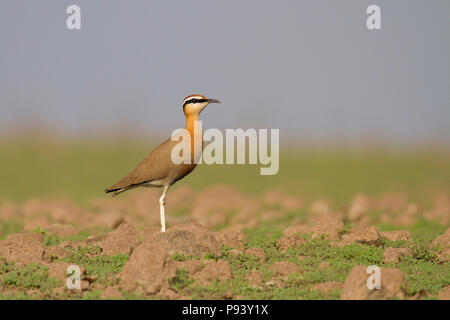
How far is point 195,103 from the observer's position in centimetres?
1014

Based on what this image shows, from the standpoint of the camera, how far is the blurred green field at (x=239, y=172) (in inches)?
1180

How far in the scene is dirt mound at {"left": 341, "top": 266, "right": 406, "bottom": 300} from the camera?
7.27 metres

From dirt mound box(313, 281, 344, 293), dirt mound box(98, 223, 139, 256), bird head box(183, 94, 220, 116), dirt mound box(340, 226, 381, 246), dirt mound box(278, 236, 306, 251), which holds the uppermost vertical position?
bird head box(183, 94, 220, 116)

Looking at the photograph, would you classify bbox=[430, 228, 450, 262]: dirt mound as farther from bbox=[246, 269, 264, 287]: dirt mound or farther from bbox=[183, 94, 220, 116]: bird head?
bbox=[183, 94, 220, 116]: bird head

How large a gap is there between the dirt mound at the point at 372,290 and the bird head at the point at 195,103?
156 inches

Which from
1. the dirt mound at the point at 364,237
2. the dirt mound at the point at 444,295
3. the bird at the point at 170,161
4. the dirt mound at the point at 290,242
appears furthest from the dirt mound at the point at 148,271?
the dirt mound at the point at 364,237

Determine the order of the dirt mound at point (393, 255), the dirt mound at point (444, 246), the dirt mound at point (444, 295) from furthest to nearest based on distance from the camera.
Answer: the dirt mound at point (444, 246) → the dirt mound at point (393, 255) → the dirt mound at point (444, 295)

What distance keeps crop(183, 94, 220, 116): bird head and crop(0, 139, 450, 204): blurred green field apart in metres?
13.6

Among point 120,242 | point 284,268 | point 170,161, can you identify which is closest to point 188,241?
point 120,242

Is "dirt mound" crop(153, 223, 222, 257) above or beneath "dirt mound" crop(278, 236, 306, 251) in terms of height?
above

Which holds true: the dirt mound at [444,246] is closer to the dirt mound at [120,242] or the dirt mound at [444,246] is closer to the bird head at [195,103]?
the bird head at [195,103]

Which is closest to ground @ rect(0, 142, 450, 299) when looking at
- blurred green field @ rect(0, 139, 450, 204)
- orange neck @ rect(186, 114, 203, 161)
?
orange neck @ rect(186, 114, 203, 161)
